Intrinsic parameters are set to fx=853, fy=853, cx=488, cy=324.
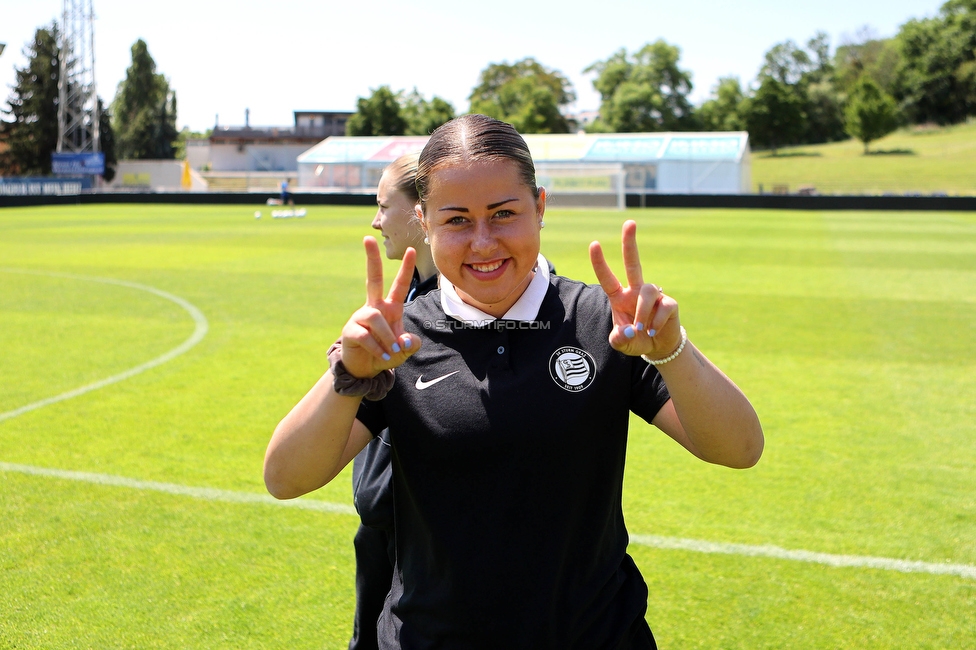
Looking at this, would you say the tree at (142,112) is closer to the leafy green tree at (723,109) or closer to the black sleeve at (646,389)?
the leafy green tree at (723,109)

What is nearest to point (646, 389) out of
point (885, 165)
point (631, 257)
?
point (631, 257)

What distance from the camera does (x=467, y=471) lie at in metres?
1.78

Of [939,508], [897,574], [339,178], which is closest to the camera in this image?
[897,574]

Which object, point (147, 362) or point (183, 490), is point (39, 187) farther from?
point (183, 490)

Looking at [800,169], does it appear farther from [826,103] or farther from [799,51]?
[799,51]

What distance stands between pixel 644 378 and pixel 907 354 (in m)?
7.55

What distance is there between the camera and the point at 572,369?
70.0 inches

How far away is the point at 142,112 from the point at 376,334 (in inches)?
3912

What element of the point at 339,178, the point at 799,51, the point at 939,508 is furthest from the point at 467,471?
the point at 799,51

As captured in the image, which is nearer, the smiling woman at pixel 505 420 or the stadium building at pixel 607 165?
the smiling woman at pixel 505 420

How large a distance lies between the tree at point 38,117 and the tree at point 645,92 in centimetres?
5149

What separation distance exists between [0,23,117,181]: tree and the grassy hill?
56.2 metres

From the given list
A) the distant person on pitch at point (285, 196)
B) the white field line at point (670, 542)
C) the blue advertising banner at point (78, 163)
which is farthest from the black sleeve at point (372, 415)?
the blue advertising banner at point (78, 163)

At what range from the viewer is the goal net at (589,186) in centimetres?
3944
